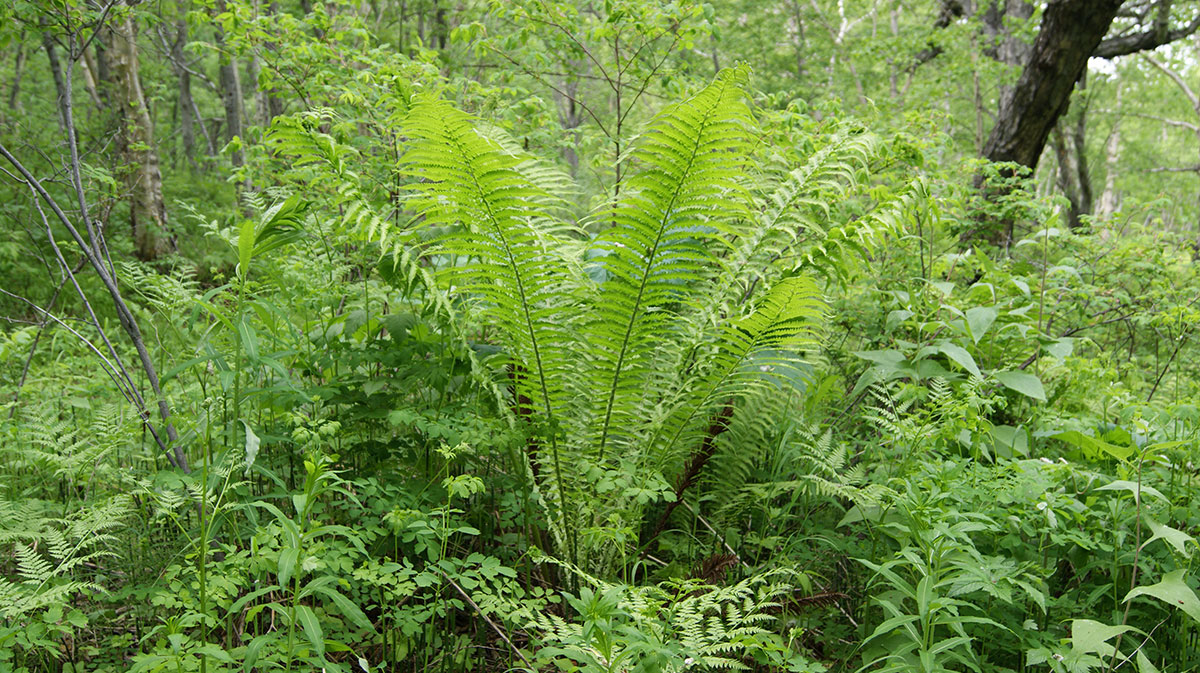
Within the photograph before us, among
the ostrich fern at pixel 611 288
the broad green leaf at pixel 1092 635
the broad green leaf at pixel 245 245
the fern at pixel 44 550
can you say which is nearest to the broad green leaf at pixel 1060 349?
the ostrich fern at pixel 611 288

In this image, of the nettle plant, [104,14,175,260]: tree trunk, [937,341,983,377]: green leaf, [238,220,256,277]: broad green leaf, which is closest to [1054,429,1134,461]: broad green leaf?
[937,341,983,377]: green leaf

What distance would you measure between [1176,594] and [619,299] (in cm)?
147

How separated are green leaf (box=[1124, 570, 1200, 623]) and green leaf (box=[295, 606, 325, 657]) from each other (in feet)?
5.32

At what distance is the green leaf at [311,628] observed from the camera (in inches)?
50.1

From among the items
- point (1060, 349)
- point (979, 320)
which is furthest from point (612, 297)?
point (1060, 349)

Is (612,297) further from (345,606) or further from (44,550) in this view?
(44,550)

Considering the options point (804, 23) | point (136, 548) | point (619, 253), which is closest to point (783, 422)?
point (619, 253)

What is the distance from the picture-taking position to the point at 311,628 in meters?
1.30

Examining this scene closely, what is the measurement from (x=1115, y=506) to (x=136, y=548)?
267 cm

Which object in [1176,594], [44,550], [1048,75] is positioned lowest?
[44,550]

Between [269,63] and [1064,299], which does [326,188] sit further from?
[1064,299]

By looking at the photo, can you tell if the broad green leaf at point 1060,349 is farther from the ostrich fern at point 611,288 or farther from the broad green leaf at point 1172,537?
the broad green leaf at point 1172,537

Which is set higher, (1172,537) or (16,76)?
(16,76)

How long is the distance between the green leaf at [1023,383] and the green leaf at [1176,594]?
797 millimetres
